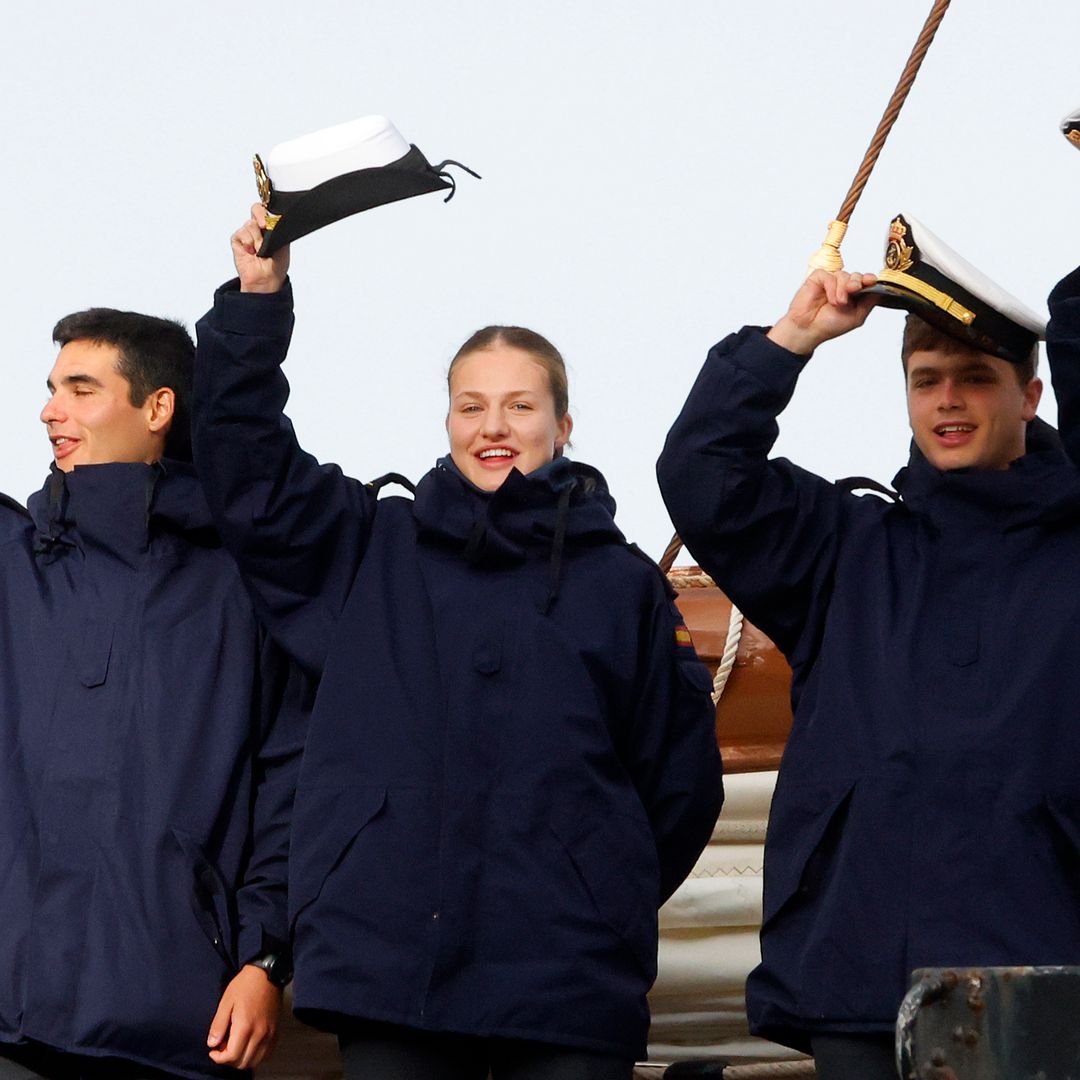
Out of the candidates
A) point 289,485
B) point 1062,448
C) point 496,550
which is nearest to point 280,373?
point 289,485

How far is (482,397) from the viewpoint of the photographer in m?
3.80

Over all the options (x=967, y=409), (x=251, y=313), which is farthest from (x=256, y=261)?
(x=967, y=409)

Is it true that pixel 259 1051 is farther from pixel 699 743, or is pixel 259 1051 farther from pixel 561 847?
pixel 699 743

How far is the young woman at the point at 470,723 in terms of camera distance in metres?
3.30

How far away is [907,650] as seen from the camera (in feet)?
11.0

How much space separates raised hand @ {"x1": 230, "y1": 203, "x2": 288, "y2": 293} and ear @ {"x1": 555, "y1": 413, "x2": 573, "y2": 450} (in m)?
0.57

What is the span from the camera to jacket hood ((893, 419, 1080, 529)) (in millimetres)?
3381

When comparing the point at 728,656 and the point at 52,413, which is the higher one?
the point at 52,413

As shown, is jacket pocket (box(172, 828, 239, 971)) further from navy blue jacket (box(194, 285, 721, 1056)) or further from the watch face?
navy blue jacket (box(194, 285, 721, 1056))

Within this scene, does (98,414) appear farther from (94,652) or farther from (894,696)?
(894,696)

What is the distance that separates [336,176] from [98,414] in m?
0.70

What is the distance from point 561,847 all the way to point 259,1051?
0.60 metres

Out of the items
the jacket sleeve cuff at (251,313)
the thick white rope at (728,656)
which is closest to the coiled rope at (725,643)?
the thick white rope at (728,656)

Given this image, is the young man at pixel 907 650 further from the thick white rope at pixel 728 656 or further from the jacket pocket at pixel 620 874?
the thick white rope at pixel 728 656
